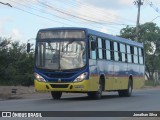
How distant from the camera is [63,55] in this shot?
24.3m

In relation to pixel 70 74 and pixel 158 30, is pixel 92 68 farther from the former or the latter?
pixel 158 30

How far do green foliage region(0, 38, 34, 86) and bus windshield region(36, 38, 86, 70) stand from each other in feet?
75.7

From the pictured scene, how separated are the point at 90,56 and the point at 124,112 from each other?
708 centimetres

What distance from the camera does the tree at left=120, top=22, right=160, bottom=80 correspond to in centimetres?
8469

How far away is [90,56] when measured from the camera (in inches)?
971

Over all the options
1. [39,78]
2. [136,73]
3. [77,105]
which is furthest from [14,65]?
[77,105]

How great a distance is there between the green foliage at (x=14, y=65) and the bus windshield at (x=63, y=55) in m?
23.1

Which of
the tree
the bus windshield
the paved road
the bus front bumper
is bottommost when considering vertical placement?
the paved road

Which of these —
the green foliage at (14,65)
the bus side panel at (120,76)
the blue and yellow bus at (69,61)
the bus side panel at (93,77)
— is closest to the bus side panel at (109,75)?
the blue and yellow bus at (69,61)

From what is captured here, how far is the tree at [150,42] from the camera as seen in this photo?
8469 cm

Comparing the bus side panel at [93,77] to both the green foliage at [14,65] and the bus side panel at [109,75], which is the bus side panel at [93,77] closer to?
the bus side panel at [109,75]

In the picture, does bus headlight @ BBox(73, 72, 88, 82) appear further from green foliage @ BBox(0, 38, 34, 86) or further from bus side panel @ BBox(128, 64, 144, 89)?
green foliage @ BBox(0, 38, 34, 86)

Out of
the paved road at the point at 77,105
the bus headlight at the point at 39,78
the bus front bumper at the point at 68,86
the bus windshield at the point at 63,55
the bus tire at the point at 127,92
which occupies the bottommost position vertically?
the paved road at the point at 77,105

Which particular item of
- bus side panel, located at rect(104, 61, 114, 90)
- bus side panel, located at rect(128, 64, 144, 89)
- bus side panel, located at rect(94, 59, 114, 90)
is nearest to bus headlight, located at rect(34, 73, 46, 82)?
bus side panel, located at rect(94, 59, 114, 90)
